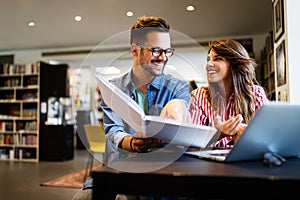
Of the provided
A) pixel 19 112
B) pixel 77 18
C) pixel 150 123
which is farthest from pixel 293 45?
pixel 19 112

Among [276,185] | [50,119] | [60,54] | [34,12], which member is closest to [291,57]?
[276,185]

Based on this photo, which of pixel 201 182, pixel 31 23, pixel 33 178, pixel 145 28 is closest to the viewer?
pixel 201 182

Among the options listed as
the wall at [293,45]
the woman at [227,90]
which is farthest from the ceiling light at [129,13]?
the woman at [227,90]

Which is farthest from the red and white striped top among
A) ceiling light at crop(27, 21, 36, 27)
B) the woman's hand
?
ceiling light at crop(27, 21, 36, 27)

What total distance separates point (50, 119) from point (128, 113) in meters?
5.76

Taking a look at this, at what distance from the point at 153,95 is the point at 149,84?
4 cm

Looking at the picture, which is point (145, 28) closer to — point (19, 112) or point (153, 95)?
point (153, 95)

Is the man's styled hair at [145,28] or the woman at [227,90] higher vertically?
the man's styled hair at [145,28]

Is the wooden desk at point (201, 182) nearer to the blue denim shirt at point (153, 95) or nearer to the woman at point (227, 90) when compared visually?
the blue denim shirt at point (153, 95)

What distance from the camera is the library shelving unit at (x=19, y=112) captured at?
602cm

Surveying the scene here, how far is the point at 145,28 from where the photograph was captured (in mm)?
771

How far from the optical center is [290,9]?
6.95ft

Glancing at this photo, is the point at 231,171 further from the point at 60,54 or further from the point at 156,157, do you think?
the point at 60,54

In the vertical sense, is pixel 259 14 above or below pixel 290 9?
above
